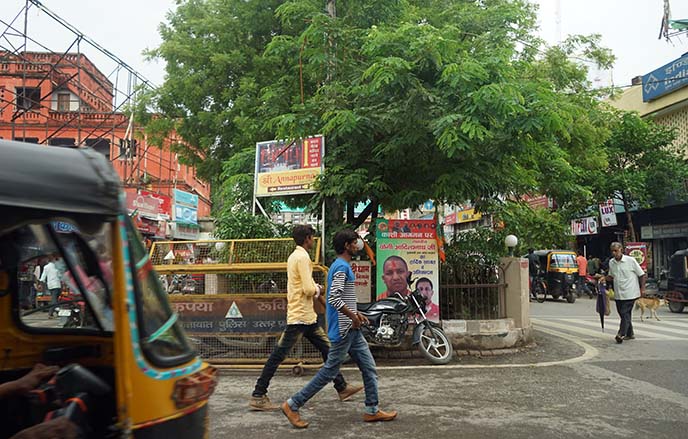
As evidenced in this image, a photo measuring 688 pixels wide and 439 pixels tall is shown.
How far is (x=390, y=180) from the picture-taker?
9211 mm

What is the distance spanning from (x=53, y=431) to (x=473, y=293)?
7.82 m

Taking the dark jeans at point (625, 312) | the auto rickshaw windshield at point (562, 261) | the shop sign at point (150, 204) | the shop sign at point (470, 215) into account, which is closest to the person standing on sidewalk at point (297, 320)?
the shop sign at point (470, 215)

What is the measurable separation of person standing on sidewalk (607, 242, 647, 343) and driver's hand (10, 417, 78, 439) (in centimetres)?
918

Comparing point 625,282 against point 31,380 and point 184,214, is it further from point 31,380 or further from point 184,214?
point 184,214

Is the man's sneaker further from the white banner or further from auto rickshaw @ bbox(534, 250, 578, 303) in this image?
the white banner

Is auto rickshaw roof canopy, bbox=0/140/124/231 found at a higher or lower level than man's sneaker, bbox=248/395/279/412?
higher

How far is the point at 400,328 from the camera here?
7832 mm

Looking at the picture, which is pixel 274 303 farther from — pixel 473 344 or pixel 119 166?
pixel 119 166

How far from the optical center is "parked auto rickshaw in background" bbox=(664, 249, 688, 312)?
15.7m

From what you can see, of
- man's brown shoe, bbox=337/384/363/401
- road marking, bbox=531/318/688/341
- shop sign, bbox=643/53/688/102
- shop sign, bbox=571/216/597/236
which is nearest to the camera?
→ man's brown shoe, bbox=337/384/363/401

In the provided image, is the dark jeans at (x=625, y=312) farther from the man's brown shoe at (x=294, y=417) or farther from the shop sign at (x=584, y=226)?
the shop sign at (x=584, y=226)

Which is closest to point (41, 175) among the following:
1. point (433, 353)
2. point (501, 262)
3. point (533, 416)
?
point (533, 416)

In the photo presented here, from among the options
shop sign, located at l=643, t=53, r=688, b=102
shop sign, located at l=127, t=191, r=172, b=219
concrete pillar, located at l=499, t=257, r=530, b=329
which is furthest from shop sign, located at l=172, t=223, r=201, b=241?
shop sign, located at l=643, t=53, r=688, b=102

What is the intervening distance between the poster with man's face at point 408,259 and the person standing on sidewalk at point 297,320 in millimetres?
3124
